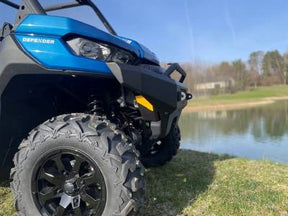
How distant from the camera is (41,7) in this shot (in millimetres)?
2994

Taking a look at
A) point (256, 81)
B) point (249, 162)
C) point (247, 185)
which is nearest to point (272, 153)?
point (249, 162)

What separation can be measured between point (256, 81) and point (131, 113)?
89914mm

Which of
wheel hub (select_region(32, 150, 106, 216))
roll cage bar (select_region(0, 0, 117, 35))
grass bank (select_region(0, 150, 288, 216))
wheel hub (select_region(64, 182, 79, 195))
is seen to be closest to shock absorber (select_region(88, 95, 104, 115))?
wheel hub (select_region(32, 150, 106, 216))

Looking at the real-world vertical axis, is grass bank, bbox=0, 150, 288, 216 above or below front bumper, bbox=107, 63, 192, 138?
below

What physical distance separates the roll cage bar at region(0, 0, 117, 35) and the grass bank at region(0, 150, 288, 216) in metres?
1.78

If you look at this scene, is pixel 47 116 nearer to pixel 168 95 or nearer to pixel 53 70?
pixel 53 70

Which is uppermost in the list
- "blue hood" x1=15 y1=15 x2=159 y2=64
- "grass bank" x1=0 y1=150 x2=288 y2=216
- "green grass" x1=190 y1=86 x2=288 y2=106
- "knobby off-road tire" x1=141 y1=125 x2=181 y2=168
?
"blue hood" x1=15 y1=15 x2=159 y2=64

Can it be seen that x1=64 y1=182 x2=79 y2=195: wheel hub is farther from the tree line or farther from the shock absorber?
the tree line

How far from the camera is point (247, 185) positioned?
4008 mm

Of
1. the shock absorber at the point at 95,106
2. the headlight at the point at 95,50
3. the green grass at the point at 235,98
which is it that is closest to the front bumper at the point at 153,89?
the headlight at the point at 95,50

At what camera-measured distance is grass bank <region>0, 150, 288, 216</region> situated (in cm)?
328

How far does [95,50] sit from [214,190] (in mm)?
2003

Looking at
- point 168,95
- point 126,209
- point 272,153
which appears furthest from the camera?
point 272,153

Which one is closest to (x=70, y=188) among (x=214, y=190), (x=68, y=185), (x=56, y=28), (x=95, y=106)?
(x=68, y=185)
